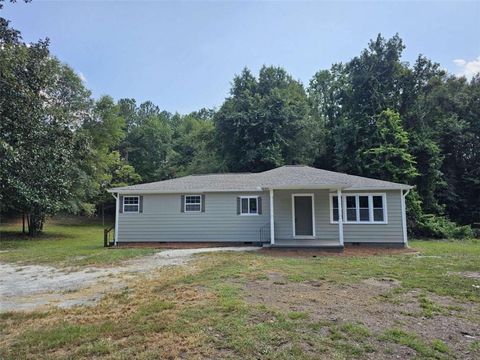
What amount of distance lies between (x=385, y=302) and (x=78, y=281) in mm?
6473

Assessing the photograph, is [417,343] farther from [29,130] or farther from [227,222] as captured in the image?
[227,222]

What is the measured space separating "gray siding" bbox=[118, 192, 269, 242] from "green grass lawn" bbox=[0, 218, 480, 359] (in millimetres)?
7041

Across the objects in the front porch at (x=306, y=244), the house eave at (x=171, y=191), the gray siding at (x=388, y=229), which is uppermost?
the house eave at (x=171, y=191)

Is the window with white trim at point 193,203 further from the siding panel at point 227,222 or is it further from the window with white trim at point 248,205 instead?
the window with white trim at point 248,205

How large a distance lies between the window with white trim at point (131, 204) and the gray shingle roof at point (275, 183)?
456 mm

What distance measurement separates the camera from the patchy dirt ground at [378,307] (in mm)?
4184

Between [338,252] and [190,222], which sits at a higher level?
[190,222]

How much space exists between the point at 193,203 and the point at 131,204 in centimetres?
294

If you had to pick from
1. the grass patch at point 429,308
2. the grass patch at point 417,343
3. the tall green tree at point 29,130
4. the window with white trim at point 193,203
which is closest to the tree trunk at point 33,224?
the window with white trim at point 193,203

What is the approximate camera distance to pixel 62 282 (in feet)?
25.0

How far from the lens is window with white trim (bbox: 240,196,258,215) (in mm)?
15023

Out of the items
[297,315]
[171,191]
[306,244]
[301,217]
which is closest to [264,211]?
[301,217]

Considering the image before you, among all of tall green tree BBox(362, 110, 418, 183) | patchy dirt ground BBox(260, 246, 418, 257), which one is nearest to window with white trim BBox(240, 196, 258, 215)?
patchy dirt ground BBox(260, 246, 418, 257)

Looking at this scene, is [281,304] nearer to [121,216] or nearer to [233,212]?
[233,212]
